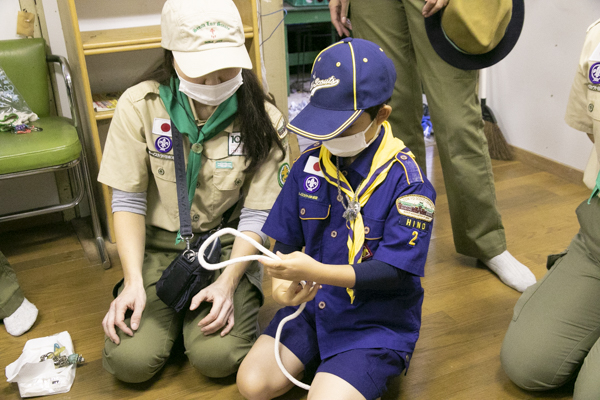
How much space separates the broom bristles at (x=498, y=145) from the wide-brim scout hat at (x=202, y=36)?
1919mm

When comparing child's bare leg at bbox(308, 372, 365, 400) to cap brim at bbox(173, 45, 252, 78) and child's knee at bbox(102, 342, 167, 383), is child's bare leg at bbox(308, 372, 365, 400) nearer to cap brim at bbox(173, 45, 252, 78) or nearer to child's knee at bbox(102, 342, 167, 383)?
child's knee at bbox(102, 342, 167, 383)

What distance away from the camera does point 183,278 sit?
4.64 ft

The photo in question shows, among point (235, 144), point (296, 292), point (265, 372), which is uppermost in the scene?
point (235, 144)

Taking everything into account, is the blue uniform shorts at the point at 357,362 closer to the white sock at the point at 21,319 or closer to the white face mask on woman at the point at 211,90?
the white face mask on woman at the point at 211,90

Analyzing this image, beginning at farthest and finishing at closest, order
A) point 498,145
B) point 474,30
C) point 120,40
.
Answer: point 498,145 < point 120,40 < point 474,30

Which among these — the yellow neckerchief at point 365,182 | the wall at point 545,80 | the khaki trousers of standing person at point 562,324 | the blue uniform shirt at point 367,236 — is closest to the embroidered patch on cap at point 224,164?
the blue uniform shirt at point 367,236

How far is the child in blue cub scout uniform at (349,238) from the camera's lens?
1.15 meters

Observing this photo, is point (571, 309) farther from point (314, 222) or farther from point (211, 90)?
point (211, 90)

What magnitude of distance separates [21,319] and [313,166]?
108cm


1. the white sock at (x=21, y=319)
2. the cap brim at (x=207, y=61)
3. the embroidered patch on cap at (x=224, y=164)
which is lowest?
the white sock at (x=21, y=319)

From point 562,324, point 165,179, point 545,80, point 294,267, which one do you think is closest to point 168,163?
point 165,179

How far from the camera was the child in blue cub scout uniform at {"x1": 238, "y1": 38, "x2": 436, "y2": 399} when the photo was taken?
1153mm

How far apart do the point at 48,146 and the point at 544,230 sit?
6.04 feet

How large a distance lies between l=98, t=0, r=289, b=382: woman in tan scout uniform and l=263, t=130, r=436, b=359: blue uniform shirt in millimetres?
205
